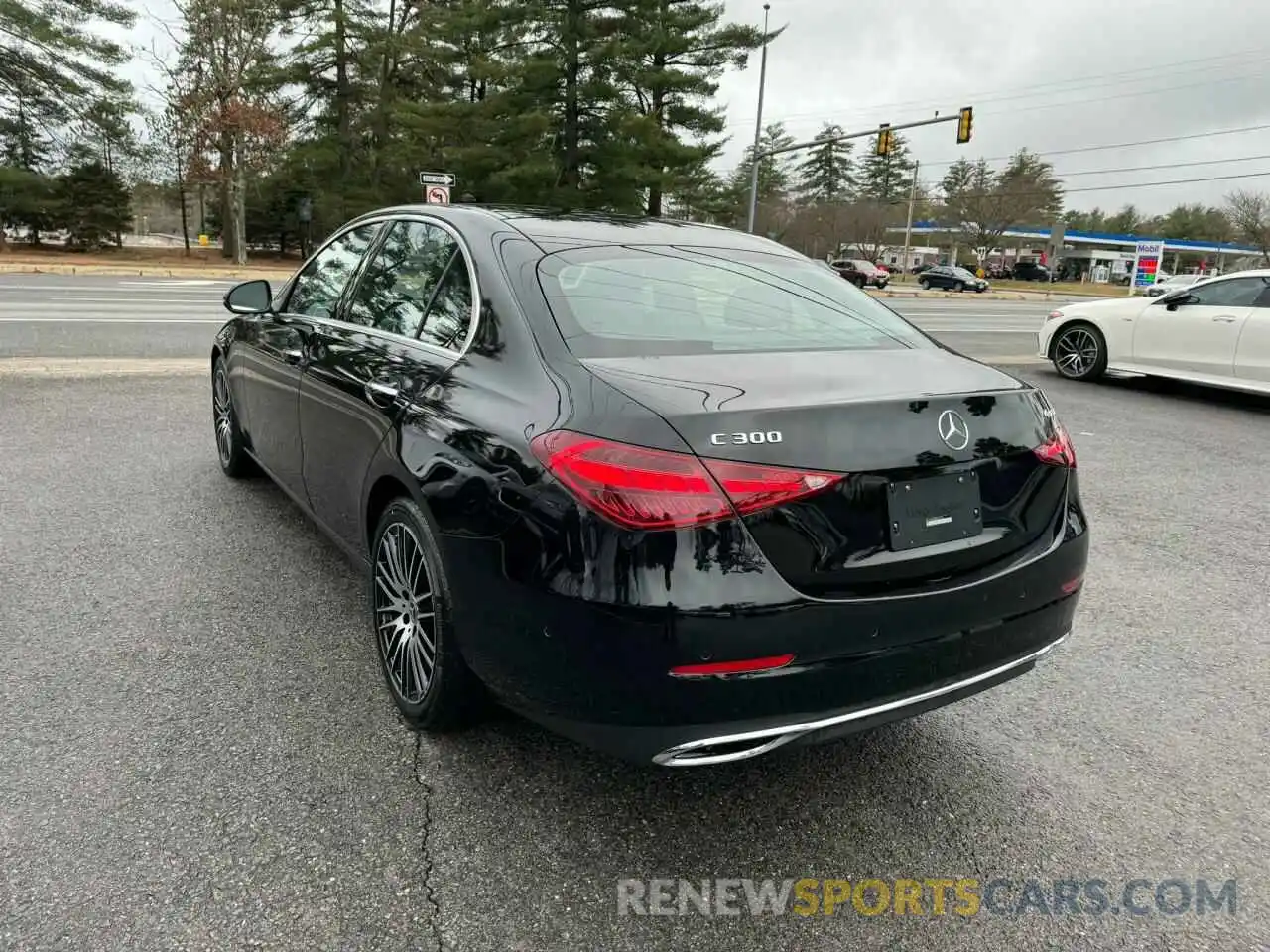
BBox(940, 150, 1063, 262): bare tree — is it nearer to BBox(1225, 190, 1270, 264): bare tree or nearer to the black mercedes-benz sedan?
BBox(1225, 190, 1270, 264): bare tree

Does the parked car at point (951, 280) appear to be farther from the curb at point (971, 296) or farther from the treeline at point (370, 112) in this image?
the treeline at point (370, 112)

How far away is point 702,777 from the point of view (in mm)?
2682

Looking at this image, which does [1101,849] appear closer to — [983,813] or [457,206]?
[983,813]

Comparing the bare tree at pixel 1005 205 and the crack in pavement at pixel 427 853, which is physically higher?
the bare tree at pixel 1005 205

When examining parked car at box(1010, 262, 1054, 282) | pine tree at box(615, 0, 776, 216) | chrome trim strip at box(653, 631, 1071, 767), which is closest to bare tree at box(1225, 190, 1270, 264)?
parked car at box(1010, 262, 1054, 282)

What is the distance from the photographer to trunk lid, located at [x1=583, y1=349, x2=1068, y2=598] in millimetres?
2078

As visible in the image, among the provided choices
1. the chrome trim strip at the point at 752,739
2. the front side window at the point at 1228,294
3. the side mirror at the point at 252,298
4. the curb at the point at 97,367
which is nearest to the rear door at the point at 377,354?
the side mirror at the point at 252,298

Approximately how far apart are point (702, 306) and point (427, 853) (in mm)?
1775

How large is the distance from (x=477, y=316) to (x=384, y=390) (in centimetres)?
44

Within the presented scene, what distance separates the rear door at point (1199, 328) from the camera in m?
9.17

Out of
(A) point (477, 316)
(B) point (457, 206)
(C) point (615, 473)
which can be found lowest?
(C) point (615, 473)

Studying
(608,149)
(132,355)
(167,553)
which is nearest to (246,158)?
(608,149)

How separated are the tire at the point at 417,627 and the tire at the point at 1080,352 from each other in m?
9.85

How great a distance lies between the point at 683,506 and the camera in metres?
2.01
